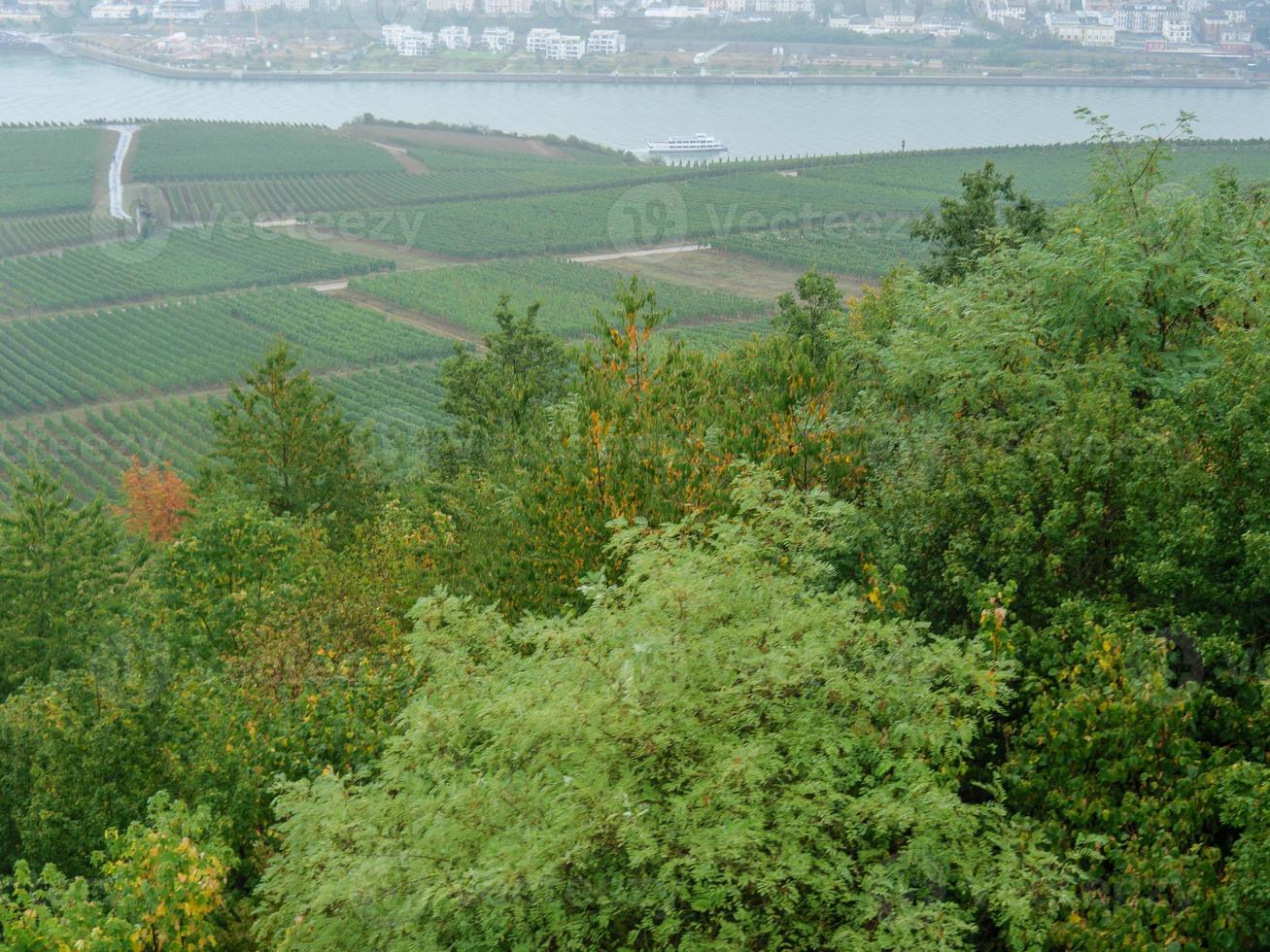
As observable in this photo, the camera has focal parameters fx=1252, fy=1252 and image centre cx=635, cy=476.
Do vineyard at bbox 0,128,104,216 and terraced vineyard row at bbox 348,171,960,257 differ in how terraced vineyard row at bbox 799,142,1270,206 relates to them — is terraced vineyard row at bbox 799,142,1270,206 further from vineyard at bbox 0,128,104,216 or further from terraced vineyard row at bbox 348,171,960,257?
vineyard at bbox 0,128,104,216

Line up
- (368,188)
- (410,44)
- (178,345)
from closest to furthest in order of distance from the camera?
1. (178,345)
2. (368,188)
3. (410,44)

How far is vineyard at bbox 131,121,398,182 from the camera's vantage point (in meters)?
116

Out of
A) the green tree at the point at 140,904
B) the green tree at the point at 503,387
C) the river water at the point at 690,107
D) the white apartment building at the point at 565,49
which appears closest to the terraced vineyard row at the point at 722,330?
the green tree at the point at 503,387

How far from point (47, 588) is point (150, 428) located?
37.4 meters

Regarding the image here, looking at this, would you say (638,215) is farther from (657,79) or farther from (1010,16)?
(1010,16)

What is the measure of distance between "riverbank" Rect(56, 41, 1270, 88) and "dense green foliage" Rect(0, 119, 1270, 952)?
155 meters

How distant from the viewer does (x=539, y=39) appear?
624ft

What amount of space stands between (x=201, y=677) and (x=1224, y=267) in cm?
1264

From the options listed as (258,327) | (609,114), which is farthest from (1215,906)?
(609,114)

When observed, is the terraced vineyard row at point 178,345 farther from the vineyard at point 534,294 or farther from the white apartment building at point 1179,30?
the white apartment building at point 1179,30

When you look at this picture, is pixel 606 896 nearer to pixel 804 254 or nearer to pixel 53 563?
pixel 53 563

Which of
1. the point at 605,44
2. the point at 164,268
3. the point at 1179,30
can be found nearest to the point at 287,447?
the point at 164,268

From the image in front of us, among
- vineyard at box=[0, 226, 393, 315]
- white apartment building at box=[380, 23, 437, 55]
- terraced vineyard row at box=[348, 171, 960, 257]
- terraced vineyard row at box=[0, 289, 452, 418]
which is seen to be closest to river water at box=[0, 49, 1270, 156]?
white apartment building at box=[380, 23, 437, 55]

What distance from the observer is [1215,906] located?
291 inches
